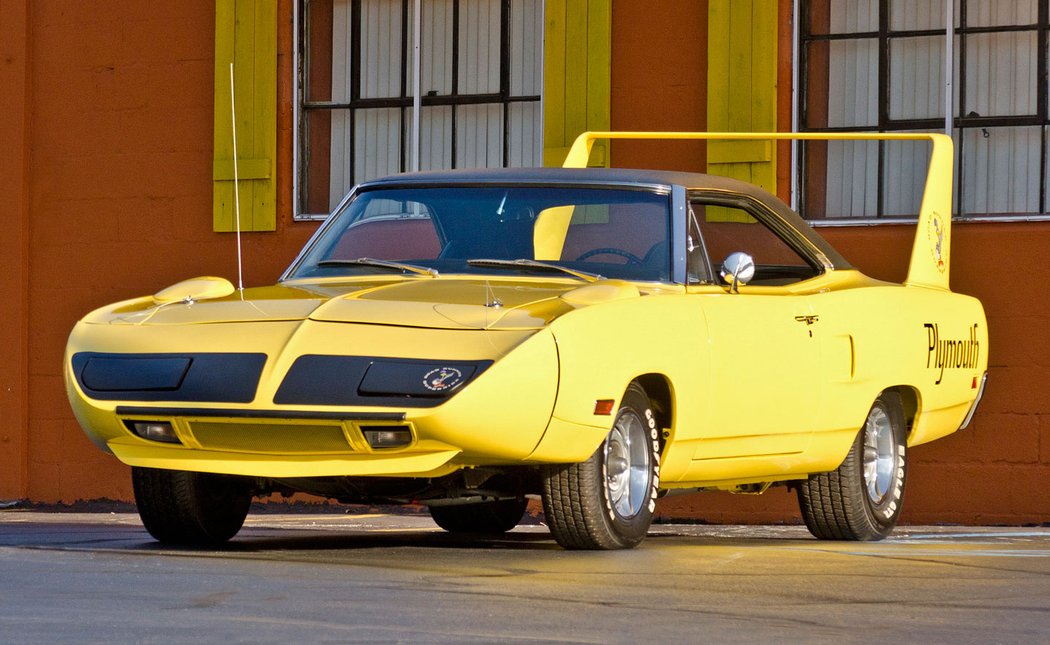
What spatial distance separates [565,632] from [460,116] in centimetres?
865

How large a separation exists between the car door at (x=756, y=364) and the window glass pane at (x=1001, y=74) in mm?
3849

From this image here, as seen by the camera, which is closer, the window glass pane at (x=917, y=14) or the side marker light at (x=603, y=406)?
the side marker light at (x=603, y=406)

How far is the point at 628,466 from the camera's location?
7090mm

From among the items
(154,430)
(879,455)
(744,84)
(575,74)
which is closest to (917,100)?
(744,84)

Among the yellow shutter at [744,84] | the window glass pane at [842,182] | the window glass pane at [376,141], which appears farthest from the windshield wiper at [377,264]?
the window glass pane at [376,141]

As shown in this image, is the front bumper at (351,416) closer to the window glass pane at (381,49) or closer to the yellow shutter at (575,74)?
the yellow shutter at (575,74)

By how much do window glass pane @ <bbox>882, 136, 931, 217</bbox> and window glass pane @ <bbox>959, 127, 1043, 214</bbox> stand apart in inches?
11.3

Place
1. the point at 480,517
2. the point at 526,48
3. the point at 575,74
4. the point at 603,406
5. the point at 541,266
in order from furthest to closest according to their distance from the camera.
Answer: the point at 526,48 → the point at 575,74 → the point at 480,517 → the point at 541,266 → the point at 603,406

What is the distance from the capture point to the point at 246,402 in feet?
21.4

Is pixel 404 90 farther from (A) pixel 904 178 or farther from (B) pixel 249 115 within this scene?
(A) pixel 904 178

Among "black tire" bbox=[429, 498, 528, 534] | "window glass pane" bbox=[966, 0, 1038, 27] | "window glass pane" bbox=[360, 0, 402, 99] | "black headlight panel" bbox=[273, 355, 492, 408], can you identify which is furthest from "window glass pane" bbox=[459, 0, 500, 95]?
Answer: "black headlight panel" bbox=[273, 355, 492, 408]

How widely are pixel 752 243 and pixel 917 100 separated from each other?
2399 mm

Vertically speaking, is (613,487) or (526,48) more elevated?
(526,48)

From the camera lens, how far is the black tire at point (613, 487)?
22.2 feet
